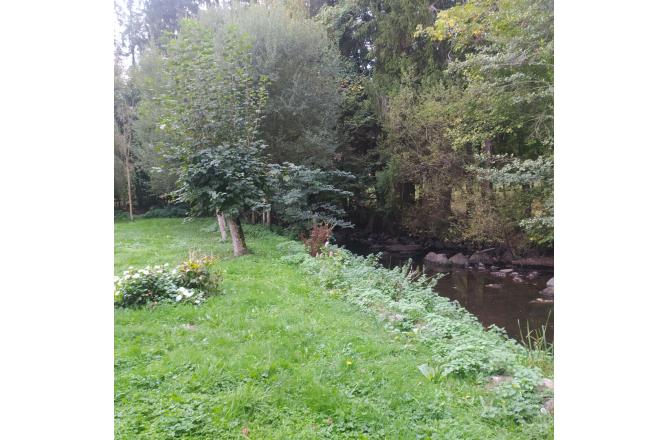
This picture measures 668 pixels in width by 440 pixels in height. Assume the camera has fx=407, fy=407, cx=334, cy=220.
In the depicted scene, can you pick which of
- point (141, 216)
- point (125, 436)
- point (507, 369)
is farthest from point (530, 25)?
point (141, 216)

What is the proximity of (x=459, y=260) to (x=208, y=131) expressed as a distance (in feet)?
25.0

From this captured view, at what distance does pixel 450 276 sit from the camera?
33.4 ft

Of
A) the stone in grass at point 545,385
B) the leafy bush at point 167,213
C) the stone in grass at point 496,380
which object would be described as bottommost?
the stone in grass at point 496,380

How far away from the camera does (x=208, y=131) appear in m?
7.95

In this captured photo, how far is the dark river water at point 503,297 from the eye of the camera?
6.42 meters

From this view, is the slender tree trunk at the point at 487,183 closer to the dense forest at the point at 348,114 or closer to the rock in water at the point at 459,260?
the dense forest at the point at 348,114

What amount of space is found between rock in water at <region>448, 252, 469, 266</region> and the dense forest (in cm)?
62

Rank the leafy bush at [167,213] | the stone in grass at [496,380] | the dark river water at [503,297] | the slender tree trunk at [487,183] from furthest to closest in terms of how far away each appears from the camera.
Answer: the leafy bush at [167,213], the slender tree trunk at [487,183], the dark river water at [503,297], the stone in grass at [496,380]

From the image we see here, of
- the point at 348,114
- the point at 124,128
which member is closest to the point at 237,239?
the point at 348,114

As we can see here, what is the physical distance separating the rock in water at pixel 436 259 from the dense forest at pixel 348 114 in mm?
928

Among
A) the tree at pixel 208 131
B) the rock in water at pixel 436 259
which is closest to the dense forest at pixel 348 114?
the tree at pixel 208 131
